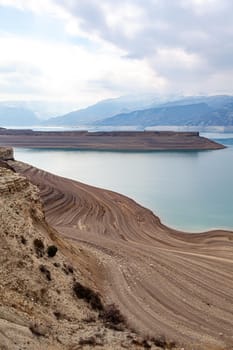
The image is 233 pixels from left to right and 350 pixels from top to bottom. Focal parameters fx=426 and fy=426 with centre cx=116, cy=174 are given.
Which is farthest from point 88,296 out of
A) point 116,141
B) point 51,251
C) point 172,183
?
point 116,141

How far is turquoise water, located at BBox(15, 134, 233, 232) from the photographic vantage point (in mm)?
34812

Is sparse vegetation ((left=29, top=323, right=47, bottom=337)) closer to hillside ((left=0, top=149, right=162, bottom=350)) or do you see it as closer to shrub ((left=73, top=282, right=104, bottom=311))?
hillside ((left=0, top=149, right=162, bottom=350))

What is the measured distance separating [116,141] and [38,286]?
108522 mm

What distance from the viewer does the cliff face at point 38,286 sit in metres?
8.46

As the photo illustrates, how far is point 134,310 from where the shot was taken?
12.2 meters

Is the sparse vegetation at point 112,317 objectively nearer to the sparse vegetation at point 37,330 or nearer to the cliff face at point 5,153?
the sparse vegetation at point 37,330

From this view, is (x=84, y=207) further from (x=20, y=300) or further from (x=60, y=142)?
(x=60, y=142)

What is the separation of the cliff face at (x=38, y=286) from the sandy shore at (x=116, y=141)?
3831 inches

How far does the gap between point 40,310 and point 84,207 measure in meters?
24.5

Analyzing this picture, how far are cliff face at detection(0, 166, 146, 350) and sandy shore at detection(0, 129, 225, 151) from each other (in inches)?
3831

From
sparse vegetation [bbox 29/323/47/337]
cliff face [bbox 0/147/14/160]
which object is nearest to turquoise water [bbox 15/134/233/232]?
cliff face [bbox 0/147/14/160]

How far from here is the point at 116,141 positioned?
118438 mm

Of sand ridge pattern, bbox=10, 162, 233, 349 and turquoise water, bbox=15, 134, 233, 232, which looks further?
turquoise water, bbox=15, 134, 233, 232

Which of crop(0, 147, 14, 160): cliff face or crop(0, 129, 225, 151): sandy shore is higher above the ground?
crop(0, 129, 225, 151): sandy shore
